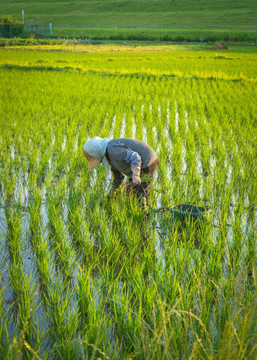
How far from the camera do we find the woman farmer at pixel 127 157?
9.33 ft

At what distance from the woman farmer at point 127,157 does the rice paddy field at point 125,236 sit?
232 millimetres

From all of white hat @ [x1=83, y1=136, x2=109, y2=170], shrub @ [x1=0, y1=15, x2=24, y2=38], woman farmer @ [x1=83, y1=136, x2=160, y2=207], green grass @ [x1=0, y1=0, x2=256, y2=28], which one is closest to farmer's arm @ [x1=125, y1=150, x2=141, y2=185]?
woman farmer @ [x1=83, y1=136, x2=160, y2=207]

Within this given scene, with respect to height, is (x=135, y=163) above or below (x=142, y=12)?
below

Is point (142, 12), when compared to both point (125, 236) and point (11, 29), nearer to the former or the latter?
point (11, 29)

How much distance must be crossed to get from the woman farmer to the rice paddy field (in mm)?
232

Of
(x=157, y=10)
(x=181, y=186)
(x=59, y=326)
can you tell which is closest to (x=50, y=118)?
(x=181, y=186)

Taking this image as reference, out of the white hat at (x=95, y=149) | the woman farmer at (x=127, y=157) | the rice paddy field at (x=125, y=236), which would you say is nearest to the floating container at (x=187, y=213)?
the rice paddy field at (x=125, y=236)

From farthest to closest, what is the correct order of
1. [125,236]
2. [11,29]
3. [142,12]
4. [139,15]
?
1. [142,12]
2. [139,15]
3. [11,29]
4. [125,236]

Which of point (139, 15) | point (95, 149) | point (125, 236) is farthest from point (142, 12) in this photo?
point (125, 236)

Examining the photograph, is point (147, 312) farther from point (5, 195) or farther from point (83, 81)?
point (83, 81)

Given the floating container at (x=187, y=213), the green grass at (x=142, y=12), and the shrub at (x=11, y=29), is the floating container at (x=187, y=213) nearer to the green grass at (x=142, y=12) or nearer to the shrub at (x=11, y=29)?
the shrub at (x=11, y=29)

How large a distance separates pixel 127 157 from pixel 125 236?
0.59 m

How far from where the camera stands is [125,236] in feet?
8.98

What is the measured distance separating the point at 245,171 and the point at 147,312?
239 centimetres
